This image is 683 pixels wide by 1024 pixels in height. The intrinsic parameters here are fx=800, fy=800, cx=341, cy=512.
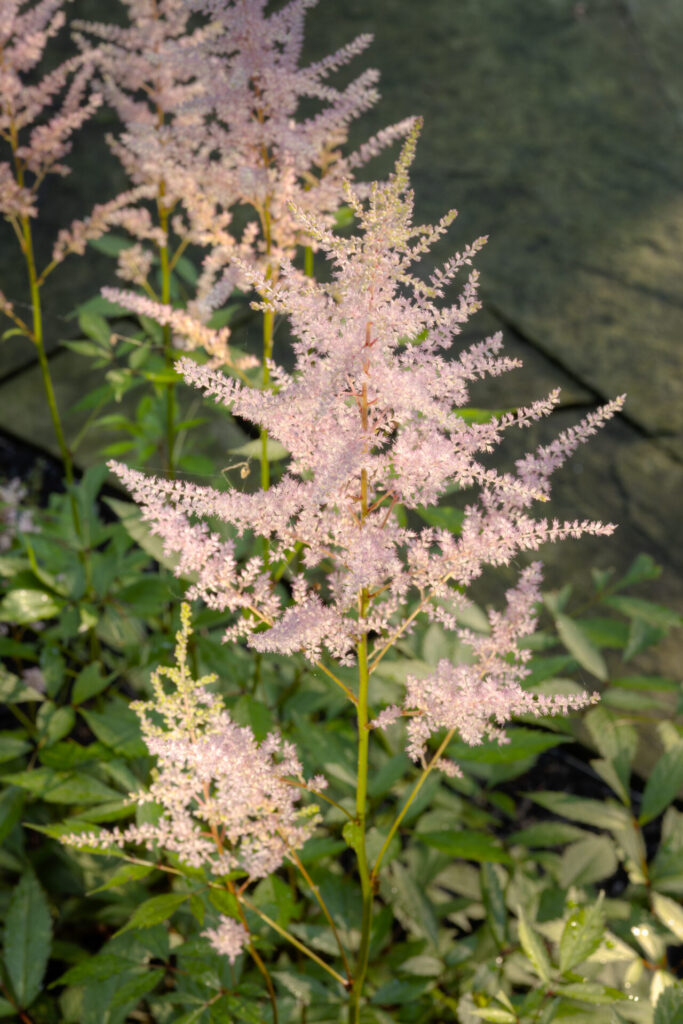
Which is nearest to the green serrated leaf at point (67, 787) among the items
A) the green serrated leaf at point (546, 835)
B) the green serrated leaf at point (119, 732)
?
the green serrated leaf at point (119, 732)

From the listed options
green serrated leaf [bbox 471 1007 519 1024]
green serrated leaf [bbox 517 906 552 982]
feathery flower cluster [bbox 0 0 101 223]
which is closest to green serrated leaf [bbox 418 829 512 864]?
green serrated leaf [bbox 517 906 552 982]

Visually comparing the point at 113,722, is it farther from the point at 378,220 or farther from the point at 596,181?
the point at 596,181

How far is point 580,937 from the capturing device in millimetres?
988

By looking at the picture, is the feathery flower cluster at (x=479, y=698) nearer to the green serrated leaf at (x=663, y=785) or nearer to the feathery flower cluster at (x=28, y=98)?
the green serrated leaf at (x=663, y=785)

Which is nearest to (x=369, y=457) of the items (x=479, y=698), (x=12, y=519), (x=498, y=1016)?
(x=479, y=698)

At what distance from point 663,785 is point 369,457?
38.8 inches

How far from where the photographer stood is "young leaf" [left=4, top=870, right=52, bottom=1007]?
118cm

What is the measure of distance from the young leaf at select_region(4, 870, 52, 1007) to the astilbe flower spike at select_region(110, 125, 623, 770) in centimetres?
78

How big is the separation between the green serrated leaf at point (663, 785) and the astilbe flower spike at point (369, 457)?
74cm

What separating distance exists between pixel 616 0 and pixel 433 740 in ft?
14.7

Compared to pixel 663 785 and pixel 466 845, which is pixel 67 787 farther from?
pixel 663 785

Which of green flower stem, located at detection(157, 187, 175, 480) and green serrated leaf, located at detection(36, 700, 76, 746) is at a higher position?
green flower stem, located at detection(157, 187, 175, 480)

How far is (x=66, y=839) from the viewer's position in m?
0.90

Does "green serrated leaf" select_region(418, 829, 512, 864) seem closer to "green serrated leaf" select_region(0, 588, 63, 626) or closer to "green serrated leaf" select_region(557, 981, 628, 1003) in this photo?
"green serrated leaf" select_region(557, 981, 628, 1003)
